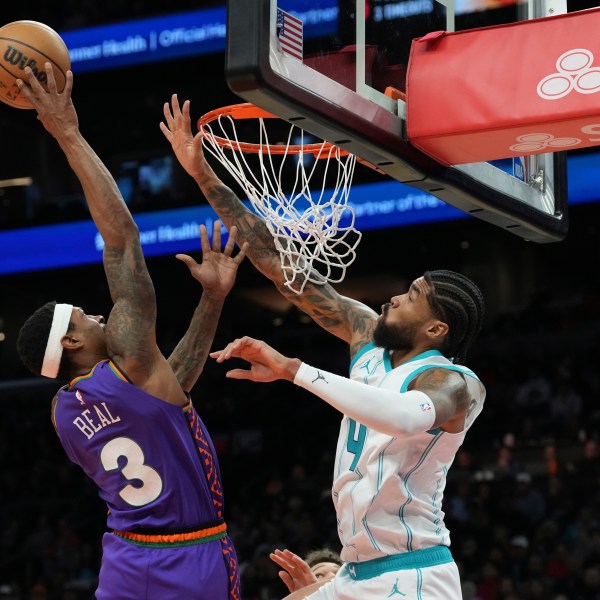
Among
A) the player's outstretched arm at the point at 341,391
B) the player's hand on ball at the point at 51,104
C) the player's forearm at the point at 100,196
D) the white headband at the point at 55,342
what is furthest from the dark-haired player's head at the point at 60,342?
the player's outstretched arm at the point at 341,391

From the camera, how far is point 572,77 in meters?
4.06

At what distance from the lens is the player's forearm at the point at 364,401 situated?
3.40 meters

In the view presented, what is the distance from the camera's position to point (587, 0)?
11320 mm

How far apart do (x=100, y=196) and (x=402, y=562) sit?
5.46 ft

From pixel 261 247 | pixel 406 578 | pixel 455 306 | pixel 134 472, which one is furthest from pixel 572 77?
pixel 134 472

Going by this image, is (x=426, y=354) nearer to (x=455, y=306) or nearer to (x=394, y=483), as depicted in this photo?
(x=455, y=306)

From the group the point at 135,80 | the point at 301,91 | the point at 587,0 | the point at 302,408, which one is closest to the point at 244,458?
the point at 302,408

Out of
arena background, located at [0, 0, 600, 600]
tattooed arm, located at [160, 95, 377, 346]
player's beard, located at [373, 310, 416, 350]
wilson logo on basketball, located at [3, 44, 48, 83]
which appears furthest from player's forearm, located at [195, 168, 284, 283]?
arena background, located at [0, 0, 600, 600]

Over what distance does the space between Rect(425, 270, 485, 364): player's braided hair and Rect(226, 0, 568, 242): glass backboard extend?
395mm

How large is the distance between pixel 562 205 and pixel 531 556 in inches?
263

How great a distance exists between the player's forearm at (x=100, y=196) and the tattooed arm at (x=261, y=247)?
1.67 ft

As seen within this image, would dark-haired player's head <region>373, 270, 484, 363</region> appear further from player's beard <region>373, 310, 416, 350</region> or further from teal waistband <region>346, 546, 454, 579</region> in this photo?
teal waistband <region>346, 546, 454, 579</region>

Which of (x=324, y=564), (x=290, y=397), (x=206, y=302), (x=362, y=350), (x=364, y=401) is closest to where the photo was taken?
(x=364, y=401)

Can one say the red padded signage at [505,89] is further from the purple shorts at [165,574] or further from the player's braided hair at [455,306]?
the purple shorts at [165,574]
